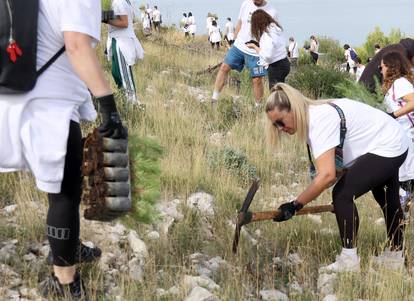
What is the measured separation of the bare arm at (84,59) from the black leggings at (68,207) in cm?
25

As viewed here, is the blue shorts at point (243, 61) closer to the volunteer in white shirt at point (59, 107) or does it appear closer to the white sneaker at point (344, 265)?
the white sneaker at point (344, 265)

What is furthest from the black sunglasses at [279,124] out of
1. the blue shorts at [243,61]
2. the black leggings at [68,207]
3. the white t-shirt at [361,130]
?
the blue shorts at [243,61]

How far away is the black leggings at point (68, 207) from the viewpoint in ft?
8.64

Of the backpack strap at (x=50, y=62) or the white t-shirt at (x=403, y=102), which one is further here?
the white t-shirt at (x=403, y=102)

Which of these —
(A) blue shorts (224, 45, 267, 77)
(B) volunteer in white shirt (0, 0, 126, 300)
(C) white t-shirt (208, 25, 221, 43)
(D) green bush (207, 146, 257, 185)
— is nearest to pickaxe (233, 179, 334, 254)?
(B) volunteer in white shirt (0, 0, 126, 300)

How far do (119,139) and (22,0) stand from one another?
2.32 feet

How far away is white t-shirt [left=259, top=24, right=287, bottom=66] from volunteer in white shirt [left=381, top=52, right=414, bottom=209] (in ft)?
8.47

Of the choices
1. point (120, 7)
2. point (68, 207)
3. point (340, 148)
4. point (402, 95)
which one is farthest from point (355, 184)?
point (120, 7)

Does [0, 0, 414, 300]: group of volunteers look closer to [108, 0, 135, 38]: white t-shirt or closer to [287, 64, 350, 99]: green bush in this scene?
[108, 0, 135, 38]: white t-shirt

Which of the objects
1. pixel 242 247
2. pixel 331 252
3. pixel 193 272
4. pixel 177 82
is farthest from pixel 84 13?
pixel 177 82

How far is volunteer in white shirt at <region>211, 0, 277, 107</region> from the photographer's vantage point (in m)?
7.43

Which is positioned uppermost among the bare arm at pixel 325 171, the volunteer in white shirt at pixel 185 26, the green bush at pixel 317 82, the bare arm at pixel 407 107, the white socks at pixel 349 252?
the bare arm at pixel 407 107

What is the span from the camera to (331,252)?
12.7 feet

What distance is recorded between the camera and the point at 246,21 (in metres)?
7.52
